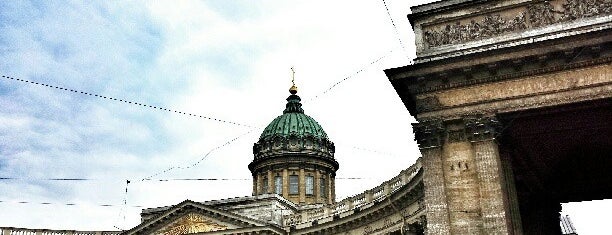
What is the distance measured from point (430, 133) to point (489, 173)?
7.12ft

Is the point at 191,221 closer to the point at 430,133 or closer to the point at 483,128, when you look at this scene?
the point at 430,133

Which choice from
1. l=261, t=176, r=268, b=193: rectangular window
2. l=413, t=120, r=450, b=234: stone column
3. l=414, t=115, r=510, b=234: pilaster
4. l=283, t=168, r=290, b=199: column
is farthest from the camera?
l=261, t=176, r=268, b=193: rectangular window

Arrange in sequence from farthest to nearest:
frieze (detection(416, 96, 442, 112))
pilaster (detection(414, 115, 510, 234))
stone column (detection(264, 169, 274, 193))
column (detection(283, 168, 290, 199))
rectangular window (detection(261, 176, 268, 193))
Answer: rectangular window (detection(261, 176, 268, 193)) < stone column (detection(264, 169, 274, 193)) < column (detection(283, 168, 290, 199)) < frieze (detection(416, 96, 442, 112)) < pilaster (detection(414, 115, 510, 234))

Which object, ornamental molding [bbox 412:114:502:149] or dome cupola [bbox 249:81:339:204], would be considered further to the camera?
dome cupola [bbox 249:81:339:204]

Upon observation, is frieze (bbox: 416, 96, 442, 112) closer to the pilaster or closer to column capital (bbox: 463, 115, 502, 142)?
the pilaster

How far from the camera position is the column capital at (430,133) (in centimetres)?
2041

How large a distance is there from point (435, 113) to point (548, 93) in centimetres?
336

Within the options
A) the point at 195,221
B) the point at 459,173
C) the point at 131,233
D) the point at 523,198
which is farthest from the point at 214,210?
the point at 459,173

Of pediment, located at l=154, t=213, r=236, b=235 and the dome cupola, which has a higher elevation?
the dome cupola

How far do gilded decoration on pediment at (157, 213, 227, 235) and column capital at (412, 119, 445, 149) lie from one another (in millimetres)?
29218

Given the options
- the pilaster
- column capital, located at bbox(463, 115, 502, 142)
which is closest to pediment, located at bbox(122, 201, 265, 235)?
the pilaster

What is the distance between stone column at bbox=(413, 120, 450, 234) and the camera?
19.6m

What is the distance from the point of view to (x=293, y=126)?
6588cm

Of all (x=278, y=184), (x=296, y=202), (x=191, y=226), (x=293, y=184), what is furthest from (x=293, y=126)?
(x=191, y=226)
